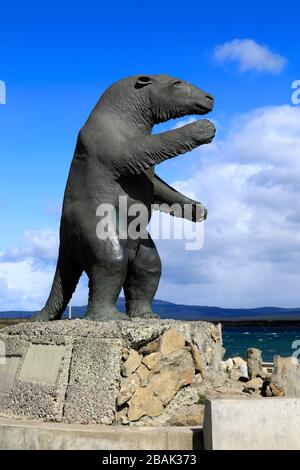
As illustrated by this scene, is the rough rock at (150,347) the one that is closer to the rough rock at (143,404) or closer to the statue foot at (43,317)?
the rough rock at (143,404)

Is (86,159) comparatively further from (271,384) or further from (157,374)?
(271,384)

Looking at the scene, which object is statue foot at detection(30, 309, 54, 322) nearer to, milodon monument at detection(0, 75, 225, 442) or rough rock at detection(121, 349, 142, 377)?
milodon monument at detection(0, 75, 225, 442)

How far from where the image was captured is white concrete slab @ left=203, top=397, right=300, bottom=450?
4.35 m

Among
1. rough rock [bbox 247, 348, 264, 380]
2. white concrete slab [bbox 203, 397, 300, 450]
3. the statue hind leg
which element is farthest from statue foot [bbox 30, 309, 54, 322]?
rough rock [bbox 247, 348, 264, 380]

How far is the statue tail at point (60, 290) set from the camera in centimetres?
660

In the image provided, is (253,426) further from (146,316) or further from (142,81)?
(142,81)

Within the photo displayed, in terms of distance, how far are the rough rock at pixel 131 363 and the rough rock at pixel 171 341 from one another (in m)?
0.21

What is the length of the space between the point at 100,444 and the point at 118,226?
2.06 metres

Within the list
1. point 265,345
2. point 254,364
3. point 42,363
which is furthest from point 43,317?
point 265,345

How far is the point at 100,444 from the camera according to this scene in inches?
186

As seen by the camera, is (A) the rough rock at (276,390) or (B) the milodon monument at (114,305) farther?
(A) the rough rock at (276,390)

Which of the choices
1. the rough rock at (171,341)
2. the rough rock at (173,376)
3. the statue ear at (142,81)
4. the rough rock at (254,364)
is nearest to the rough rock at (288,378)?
the rough rock at (173,376)

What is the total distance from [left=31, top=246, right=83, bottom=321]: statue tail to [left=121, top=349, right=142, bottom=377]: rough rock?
158 centimetres

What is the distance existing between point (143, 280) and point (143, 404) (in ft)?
5.63
